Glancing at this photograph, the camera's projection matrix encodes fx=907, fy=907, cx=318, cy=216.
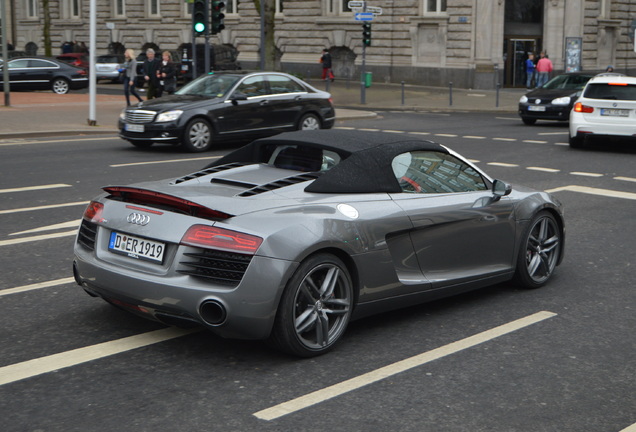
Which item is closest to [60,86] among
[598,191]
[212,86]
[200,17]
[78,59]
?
[78,59]

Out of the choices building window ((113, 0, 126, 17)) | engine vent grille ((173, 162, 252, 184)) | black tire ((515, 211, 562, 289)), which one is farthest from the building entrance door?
engine vent grille ((173, 162, 252, 184))

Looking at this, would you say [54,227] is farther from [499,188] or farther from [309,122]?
[309,122]

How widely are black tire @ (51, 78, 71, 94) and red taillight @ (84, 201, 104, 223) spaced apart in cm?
3088

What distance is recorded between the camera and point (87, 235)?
5.64 metres

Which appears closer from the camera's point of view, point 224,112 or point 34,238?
point 34,238

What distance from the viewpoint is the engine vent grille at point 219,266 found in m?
4.92

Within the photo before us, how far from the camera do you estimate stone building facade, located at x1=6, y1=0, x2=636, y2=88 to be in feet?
133

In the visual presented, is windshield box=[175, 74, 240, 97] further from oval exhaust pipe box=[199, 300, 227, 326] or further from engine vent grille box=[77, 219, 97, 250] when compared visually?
oval exhaust pipe box=[199, 300, 227, 326]

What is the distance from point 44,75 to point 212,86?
19.1 metres

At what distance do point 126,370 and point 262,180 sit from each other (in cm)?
A: 155

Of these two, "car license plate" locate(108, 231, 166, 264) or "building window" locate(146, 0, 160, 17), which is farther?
"building window" locate(146, 0, 160, 17)

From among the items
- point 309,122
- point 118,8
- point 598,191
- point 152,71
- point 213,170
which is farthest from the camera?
point 118,8

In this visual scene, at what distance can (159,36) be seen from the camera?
5594cm

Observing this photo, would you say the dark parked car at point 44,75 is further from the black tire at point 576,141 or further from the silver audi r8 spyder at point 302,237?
the silver audi r8 spyder at point 302,237
